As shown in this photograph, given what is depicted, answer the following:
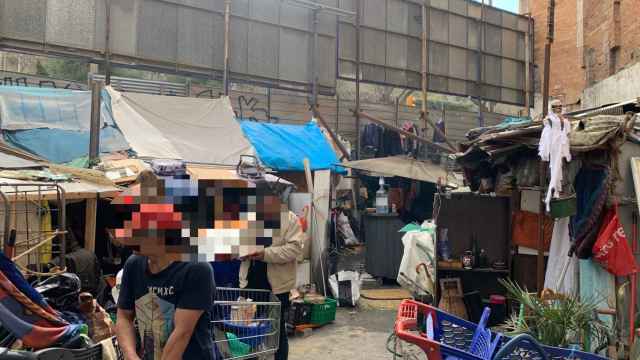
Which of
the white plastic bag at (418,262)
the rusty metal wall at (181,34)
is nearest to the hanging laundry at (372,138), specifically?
the rusty metal wall at (181,34)

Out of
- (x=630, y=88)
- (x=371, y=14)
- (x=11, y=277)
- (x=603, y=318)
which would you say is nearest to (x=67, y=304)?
(x=11, y=277)

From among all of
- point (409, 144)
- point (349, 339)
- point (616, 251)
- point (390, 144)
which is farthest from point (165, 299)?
point (409, 144)

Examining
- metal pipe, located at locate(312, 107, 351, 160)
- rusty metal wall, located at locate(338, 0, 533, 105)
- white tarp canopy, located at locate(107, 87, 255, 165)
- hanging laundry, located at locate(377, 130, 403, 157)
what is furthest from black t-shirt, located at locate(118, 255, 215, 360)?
rusty metal wall, located at locate(338, 0, 533, 105)

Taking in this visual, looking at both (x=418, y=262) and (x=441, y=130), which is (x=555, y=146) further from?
(x=441, y=130)

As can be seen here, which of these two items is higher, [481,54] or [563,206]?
[481,54]

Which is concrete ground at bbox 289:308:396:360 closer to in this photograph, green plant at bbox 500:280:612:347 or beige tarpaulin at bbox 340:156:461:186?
green plant at bbox 500:280:612:347

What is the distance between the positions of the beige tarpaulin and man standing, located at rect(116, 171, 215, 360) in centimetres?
828

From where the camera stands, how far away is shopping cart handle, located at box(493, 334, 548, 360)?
3059mm

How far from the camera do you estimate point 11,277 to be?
3879mm

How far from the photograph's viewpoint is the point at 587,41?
648 inches

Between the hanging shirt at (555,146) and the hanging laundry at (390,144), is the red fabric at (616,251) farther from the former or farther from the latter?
the hanging laundry at (390,144)

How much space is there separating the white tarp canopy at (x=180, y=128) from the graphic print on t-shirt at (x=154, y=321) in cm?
739

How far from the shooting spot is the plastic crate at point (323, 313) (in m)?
7.44

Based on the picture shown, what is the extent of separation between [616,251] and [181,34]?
1123cm
